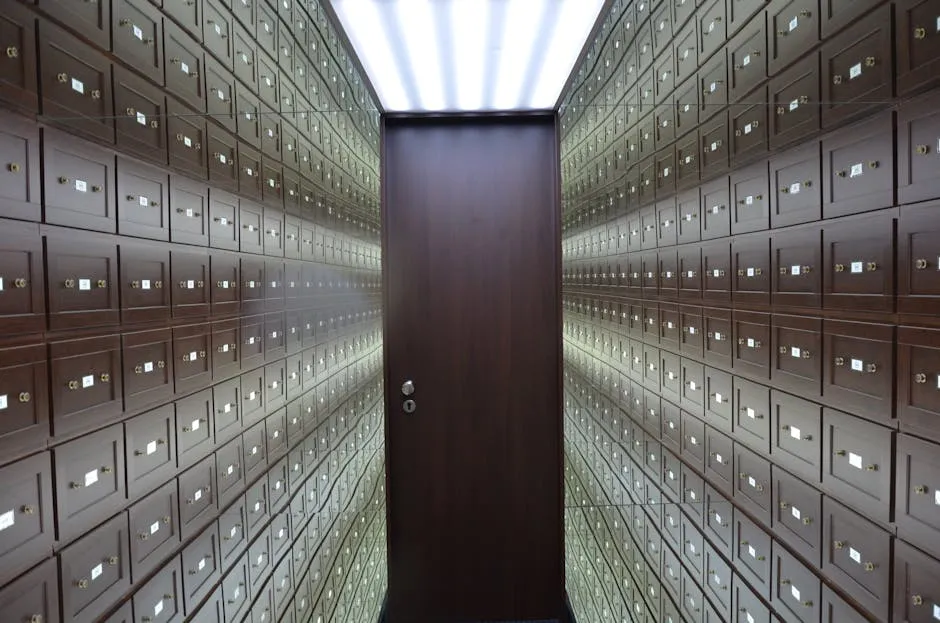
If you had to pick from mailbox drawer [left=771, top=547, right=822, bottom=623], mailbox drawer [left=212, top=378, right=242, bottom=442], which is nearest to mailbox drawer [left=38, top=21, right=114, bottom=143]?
mailbox drawer [left=212, top=378, right=242, bottom=442]

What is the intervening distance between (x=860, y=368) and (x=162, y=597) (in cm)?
163

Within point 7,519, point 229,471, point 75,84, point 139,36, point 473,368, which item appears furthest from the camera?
point 473,368

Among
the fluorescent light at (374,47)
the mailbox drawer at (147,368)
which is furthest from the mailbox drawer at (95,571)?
the fluorescent light at (374,47)

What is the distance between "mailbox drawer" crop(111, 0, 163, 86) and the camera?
3.62ft

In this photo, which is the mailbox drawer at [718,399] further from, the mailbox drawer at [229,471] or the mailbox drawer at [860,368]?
the mailbox drawer at [229,471]

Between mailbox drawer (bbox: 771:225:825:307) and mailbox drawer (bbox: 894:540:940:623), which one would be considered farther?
mailbox drawer (bbox: 771:225:825:307)

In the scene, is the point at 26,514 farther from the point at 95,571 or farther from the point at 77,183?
the point at 77,183

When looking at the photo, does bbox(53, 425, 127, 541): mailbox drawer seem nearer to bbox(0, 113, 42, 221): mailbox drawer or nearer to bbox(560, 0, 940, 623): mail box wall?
bbox(0, 113, 42, 221): mailbox drawer

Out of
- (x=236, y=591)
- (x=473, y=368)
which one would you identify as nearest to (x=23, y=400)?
(x=236, y=591)

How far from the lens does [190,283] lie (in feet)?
4.34

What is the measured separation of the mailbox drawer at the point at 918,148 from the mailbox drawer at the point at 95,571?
5.54 ft

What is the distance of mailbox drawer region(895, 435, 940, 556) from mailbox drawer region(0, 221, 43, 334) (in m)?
1.60

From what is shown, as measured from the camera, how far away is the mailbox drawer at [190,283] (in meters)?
1.27

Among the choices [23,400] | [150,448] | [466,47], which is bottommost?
[150,448]
